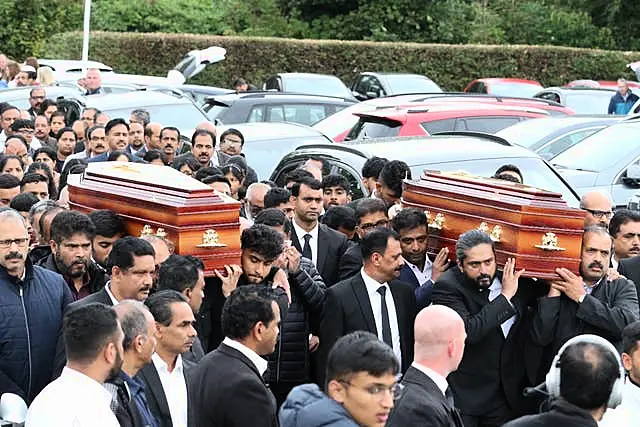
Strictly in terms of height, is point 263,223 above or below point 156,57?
above

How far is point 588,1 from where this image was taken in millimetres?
36688

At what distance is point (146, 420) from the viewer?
233 inches

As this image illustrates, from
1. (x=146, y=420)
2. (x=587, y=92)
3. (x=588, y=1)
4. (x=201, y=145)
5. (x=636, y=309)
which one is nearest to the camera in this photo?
(x=146, y=420)

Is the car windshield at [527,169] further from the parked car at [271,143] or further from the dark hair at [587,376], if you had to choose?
the dark hair at [587,376]

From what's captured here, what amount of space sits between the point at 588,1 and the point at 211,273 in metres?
30.9

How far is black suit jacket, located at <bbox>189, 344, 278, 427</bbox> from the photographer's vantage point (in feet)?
19.1

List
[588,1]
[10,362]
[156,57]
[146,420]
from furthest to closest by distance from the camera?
[588,1], [156,57], [10,362], [146,420]

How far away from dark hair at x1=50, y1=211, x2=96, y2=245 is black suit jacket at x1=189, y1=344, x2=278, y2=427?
1884mm

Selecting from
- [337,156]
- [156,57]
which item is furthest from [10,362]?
[156,57]

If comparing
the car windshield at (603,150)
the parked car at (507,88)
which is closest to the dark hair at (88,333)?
the car windshield at (603,150)

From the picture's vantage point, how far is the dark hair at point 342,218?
31.0 feet

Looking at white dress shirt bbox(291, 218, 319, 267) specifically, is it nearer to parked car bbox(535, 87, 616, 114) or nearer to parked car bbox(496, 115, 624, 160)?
parked car bbox(496, 115, 624, 160)

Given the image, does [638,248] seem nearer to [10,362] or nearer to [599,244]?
[599,244]

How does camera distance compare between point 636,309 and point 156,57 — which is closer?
point 636,309
